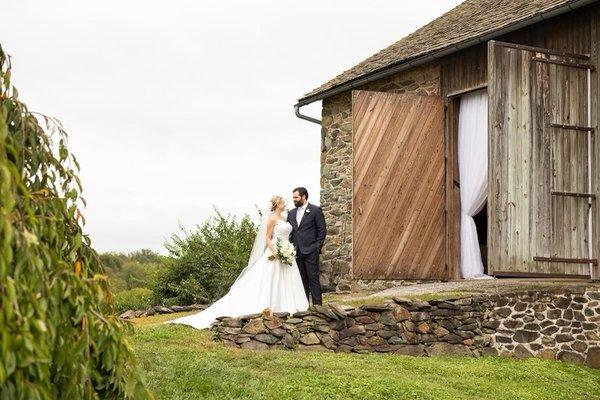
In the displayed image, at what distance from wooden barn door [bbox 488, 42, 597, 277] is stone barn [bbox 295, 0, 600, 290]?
0.05 ft

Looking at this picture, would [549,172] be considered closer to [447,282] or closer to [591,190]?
[591,190]

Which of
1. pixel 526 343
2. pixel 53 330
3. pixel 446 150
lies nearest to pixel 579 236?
pixel 526 343

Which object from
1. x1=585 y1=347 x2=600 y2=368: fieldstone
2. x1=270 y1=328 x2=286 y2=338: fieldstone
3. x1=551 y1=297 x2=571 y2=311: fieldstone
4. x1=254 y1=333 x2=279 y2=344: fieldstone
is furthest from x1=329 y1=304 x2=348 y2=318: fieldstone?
x1=585 y1=347 x2=600 y2=368: fieldstone

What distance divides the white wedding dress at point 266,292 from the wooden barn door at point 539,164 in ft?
9.35

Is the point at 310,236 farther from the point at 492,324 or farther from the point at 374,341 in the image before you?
the point at 492,324

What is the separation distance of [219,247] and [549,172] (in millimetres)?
9186

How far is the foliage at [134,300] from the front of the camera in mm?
19703

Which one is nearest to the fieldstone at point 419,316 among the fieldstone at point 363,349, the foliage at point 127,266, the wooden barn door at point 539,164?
the fieldstone at point 363,349

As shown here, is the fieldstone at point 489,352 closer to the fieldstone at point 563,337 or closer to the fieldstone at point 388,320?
the fieldstone at point 563,337

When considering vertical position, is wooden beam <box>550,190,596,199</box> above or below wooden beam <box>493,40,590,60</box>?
below

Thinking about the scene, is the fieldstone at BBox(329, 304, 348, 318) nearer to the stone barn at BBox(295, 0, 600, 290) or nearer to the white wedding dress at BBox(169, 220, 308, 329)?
the white wedding dress at BBox(169, 220, 308, 329)

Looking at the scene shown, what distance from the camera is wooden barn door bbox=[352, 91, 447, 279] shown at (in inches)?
547

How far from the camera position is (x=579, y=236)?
11.4 meters

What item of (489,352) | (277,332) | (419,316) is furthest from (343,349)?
(489,352)
